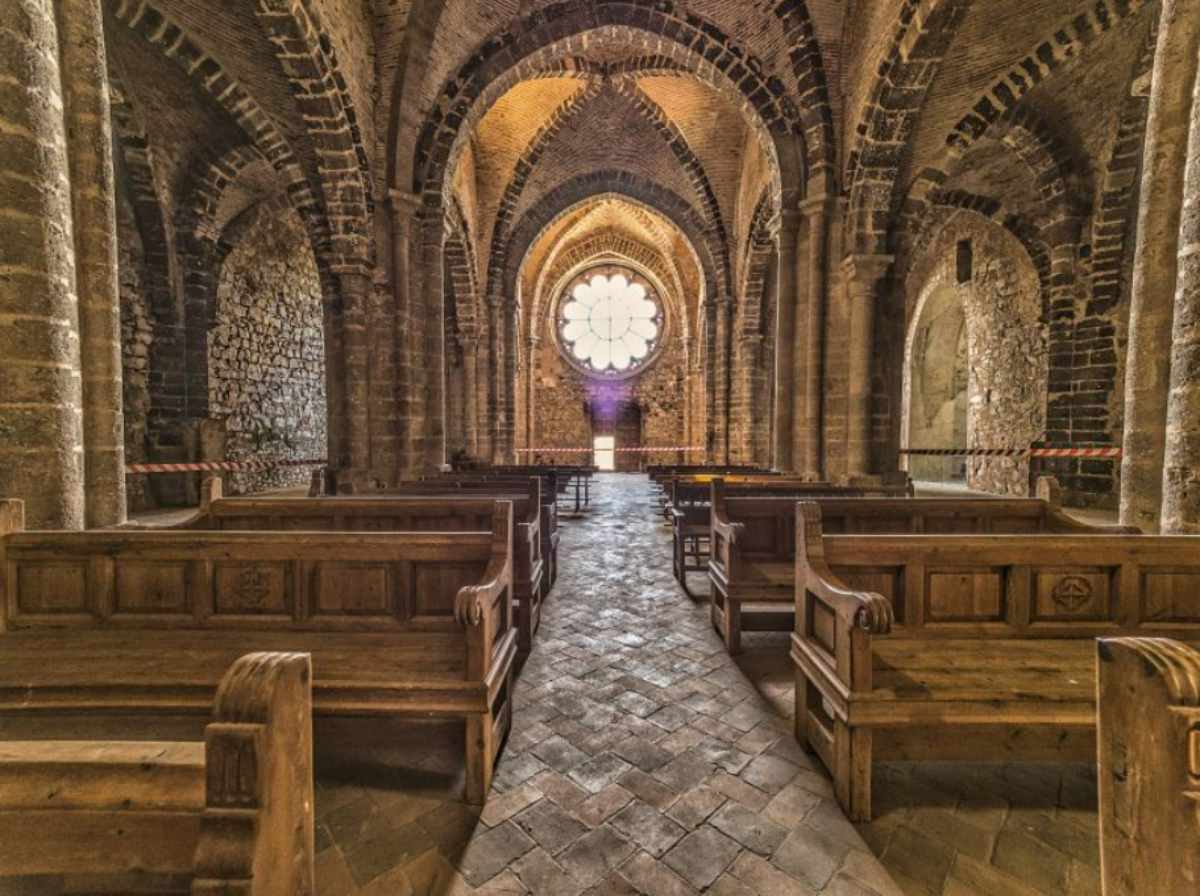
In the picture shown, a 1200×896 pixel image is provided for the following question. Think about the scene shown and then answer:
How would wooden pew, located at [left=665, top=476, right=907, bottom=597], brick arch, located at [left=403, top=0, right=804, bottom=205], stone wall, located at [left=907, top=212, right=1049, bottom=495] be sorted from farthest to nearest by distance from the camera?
stone wall, located at [left=907, top=212, right=1049, bottom=495]
brick arch, located at [left=403, top=0, right=804, bottom=205]
wooden pew, located at [left=665, top=476, right=907, bottom=597]

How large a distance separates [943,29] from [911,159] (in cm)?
153

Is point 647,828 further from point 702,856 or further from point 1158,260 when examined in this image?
point 1158,260

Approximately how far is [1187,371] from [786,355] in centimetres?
591

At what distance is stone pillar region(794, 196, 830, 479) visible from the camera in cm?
795

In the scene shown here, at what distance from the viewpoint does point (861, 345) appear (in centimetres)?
770

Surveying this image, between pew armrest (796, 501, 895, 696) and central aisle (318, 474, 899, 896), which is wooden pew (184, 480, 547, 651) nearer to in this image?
central aisle (318, 474, 899, 896)

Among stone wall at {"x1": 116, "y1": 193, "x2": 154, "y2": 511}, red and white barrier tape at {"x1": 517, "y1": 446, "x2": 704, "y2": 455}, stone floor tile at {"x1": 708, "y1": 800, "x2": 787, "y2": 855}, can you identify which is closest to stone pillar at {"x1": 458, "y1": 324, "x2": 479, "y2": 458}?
red and white barrier tape at {"x1": 517, "y1": 446, "x2": 704, "y2": 455}

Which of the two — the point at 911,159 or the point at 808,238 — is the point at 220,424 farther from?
the point at 911,159

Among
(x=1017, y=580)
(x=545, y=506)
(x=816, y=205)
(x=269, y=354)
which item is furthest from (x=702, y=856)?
(x=269, y=354)

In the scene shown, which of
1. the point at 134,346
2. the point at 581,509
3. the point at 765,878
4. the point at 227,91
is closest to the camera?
the point at 765,878

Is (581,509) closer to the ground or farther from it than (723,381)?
closer to the ground

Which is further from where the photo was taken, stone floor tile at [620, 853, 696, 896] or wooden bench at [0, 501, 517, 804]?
wooden bench at [0, 501, 517, 804]

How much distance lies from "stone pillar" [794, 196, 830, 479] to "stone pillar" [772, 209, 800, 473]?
29 centimetres

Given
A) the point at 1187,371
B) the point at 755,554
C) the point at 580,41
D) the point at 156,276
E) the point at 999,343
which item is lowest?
the point at 755,554
